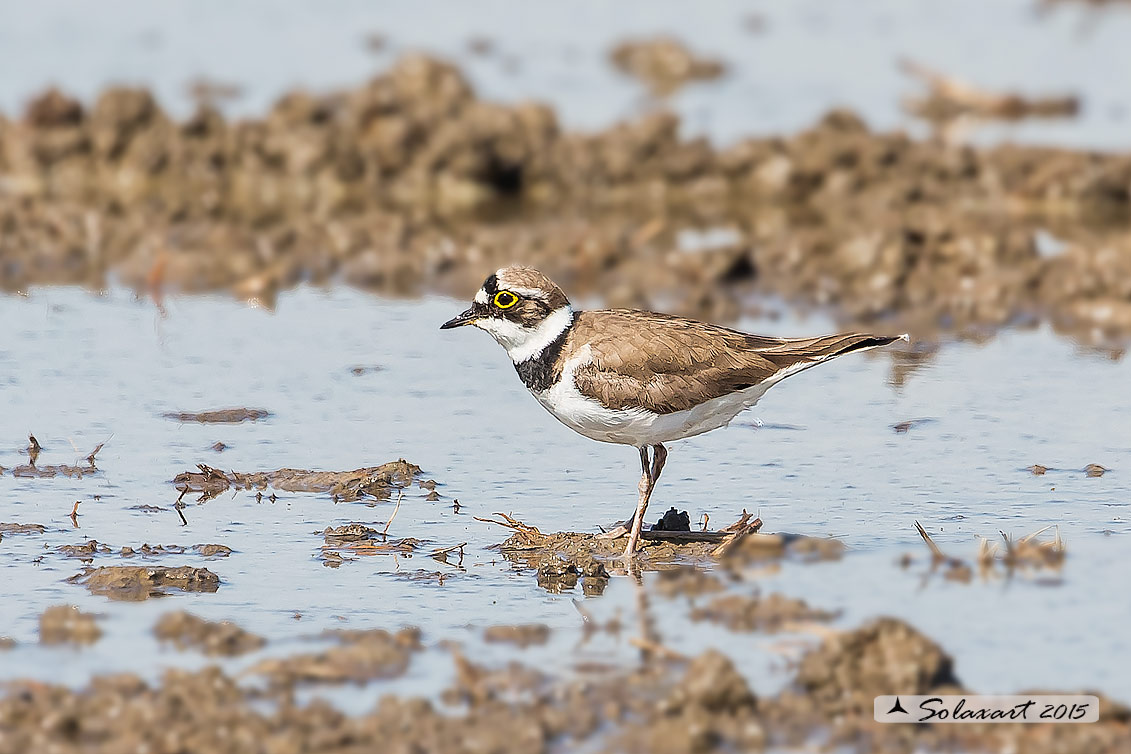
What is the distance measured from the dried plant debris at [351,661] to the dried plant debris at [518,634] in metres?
0.32

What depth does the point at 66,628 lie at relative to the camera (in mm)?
7414

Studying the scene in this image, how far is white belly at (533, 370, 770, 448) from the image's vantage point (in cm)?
873

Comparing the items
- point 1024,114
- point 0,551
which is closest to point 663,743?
point 0,551

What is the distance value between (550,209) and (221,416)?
22.3ft

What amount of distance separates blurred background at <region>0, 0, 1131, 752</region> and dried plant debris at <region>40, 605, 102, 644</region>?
0.02 m

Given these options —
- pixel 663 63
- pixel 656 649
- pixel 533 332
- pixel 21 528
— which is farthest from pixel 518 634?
pixel 663 63

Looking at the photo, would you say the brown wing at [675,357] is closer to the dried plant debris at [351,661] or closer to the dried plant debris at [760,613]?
the dried plant debris at [760,613]

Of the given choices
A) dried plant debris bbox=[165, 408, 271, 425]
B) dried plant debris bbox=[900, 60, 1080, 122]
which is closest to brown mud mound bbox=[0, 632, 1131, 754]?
dried plant debris bbox=[165, 408, 271, 425]

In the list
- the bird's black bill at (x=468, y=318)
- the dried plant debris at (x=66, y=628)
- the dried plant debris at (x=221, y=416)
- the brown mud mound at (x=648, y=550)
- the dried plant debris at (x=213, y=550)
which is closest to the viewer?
the dried plant debris at (x=66, y=628)

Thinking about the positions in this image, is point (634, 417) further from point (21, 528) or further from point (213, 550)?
point (21, 528)

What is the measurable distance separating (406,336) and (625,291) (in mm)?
1921

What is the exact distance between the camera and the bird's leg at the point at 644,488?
8.76 m

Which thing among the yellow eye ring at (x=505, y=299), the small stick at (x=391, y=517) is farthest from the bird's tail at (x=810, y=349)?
the small stick at (x=391, y=517)

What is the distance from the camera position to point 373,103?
18.0 metres
